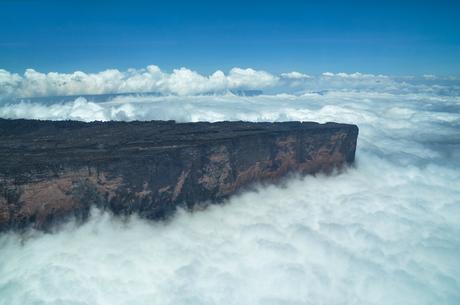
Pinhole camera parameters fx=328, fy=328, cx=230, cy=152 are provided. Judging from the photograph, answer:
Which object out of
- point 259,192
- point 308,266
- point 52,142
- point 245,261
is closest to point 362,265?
point 308,266

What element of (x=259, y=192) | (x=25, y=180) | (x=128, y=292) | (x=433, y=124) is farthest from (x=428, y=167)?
(x=433, y=124)

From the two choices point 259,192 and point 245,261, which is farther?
point 259,192

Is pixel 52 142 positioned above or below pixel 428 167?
above

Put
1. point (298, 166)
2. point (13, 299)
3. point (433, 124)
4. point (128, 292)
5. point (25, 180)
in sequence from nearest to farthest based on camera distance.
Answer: point (13, 299), point (128, 292), point (25, 180), point (298, 166), point (433, 124)

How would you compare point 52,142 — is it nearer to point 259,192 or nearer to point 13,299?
point 13,299

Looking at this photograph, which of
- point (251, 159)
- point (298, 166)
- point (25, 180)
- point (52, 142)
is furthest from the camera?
point (298, 166)

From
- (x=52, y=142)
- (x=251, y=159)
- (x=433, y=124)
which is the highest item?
(x=52, y=142)
